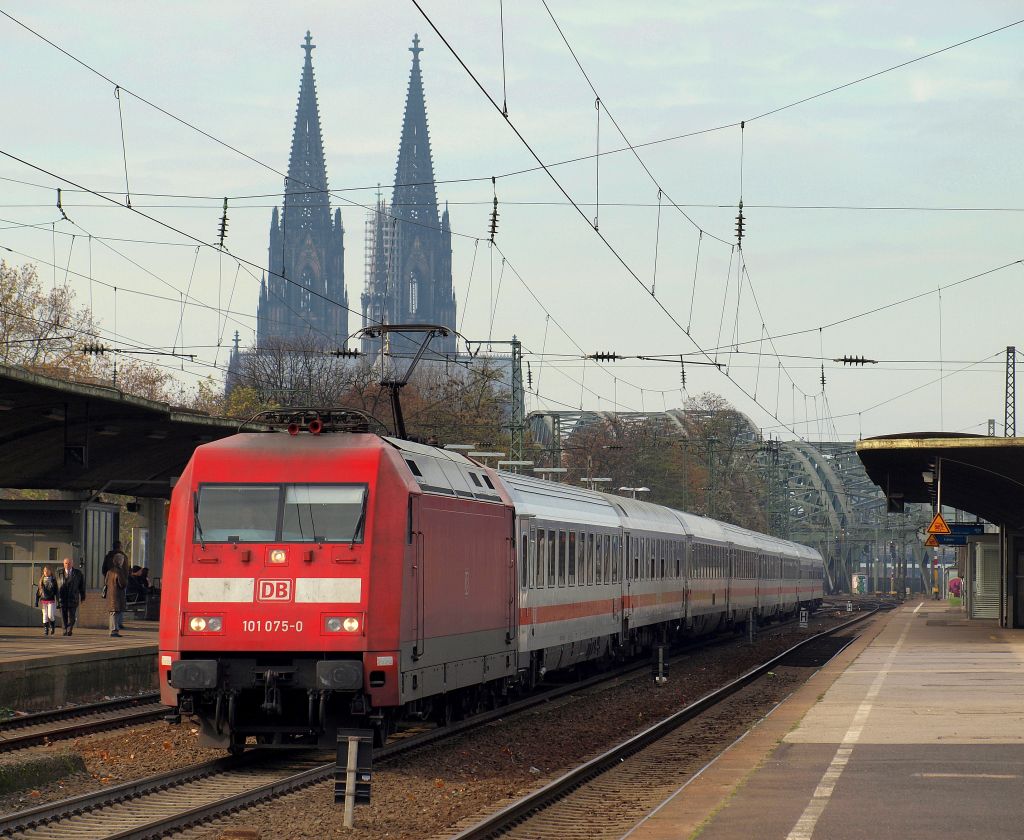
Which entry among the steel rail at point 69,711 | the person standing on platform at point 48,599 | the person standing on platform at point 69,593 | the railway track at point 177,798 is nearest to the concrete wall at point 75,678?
the steel rail at point 69,711

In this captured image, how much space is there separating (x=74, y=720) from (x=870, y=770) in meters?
11.0

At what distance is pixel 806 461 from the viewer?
499ft

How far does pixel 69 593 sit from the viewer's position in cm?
2906

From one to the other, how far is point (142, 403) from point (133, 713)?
6.35 m

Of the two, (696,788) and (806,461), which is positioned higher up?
(806,461)

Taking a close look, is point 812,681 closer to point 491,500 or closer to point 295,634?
point 491,500

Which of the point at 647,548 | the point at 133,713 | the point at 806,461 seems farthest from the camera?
the point at 806,461

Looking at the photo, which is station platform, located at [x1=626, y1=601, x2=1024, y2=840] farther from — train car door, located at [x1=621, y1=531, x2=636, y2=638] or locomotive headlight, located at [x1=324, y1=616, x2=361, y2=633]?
train car door, located at [x1=621, y1=531, x2=636, y2=638]

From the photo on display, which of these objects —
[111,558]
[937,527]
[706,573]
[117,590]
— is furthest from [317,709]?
[706,573]

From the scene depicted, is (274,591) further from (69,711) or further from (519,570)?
(69,711)

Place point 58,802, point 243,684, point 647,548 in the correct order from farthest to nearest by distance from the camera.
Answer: point 647,548 → point 243,684 → point 58,802

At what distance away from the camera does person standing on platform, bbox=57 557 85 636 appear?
94.8ft

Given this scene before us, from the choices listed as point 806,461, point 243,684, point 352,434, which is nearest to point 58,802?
point 243,684

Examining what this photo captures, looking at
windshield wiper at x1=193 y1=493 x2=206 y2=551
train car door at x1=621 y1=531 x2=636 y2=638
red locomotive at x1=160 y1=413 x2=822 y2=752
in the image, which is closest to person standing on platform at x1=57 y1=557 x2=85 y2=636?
train car door at x1=621 y1=531 x2=636 y2=638
